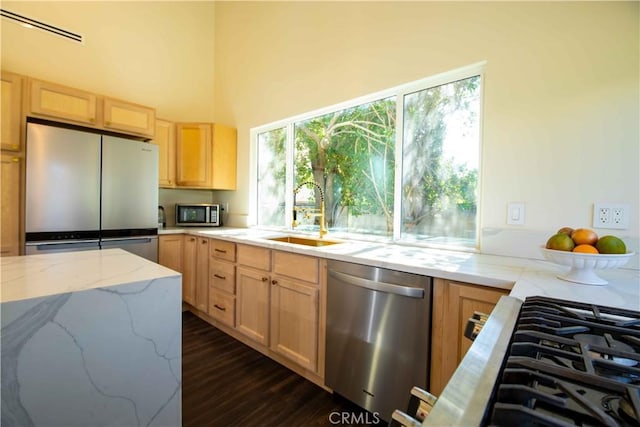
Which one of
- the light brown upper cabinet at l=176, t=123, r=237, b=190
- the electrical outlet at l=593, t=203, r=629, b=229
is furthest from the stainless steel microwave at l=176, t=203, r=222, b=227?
the electrical outlet at l=593, t=203, r=629, b=229

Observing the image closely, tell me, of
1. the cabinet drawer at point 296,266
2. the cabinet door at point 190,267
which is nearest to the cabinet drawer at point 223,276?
the cabinet door at point 190,267

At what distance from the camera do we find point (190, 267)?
9.46 ft

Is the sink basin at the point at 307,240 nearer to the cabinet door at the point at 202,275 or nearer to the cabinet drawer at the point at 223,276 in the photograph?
the cabinet drawer at the point at 223,276

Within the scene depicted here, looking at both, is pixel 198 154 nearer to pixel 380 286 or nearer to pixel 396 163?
pixel 396 163

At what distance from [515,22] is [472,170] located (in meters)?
0.81

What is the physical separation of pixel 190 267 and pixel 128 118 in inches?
62.5

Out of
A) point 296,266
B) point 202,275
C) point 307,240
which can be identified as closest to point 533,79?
point 296,266

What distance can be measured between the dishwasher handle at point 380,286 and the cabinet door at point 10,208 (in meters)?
2.48

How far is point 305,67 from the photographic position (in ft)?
8.60

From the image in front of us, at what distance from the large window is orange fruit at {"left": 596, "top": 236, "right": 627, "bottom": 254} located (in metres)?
0.75

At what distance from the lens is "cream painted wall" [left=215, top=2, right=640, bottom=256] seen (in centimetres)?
129

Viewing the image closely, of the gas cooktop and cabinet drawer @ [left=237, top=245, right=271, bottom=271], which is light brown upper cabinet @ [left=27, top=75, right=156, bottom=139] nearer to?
cabinet drawer @ [left=237, top=245, right=271, bottom=271]

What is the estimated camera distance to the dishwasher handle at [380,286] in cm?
132

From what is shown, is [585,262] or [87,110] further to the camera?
[87,110]
